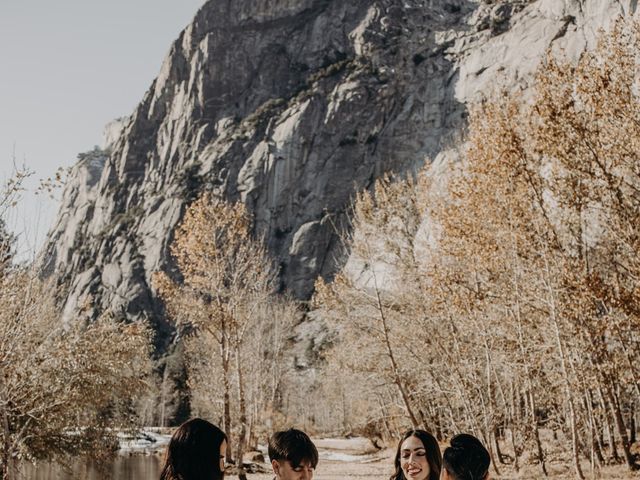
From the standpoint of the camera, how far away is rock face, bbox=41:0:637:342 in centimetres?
8650

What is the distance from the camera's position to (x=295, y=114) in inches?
3895

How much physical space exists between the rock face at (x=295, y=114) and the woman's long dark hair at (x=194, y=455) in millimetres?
70759

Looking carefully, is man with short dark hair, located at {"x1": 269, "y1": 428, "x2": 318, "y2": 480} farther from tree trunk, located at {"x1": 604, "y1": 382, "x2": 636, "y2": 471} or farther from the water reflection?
the water reflection

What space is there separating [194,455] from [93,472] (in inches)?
1001


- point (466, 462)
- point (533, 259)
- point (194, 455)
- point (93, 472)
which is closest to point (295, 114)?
point (93, 472)

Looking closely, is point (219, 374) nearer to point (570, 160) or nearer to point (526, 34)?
point (570, 160)

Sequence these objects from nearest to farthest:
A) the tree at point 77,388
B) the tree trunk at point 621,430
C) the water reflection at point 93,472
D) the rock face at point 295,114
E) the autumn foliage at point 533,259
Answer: the autumn foliage at point 533,259 < the tree trunk at point 621,430 < the tree at point 77,388 < the water reflection at point 93,472 < the rock face at point 295,114

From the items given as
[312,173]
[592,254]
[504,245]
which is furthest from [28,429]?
[312,173]

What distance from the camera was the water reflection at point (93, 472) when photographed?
1953 centimetres

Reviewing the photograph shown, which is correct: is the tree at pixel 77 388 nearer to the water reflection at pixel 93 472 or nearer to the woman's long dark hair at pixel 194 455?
the water reflection at pixel 93 472

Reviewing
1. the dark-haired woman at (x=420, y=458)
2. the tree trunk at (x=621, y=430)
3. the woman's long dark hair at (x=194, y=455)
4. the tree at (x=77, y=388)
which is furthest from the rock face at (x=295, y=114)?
the woman's long dark hair at (x=194, y=455)

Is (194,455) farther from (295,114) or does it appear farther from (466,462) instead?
(295,114)

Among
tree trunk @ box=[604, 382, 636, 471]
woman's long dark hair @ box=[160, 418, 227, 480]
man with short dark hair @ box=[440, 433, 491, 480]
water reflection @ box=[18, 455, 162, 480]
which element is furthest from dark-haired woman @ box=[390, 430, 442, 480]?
water reflection @ box=[18, 455, 162, 480]

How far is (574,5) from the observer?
76.7 m
